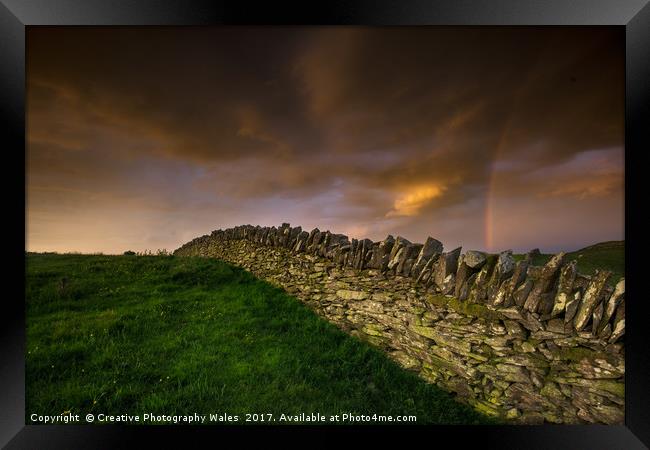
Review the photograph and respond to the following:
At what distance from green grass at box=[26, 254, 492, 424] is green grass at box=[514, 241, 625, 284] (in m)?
2.39

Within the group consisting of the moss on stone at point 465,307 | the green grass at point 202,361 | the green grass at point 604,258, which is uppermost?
the green grass at point 604,258

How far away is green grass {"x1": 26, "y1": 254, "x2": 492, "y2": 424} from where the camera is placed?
3.47 meters

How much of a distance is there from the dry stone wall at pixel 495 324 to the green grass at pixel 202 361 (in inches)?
15.0

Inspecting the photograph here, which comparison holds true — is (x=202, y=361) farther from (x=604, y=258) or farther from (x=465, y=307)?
(x=604, y=258)

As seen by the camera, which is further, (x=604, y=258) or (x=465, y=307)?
(x=465, y=307)

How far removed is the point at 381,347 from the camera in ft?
15.9

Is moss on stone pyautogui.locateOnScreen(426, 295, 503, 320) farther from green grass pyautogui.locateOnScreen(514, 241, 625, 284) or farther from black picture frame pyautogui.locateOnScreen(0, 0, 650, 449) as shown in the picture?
black picture frame pyautogui.locateOnScreen(0, 0, 650, 449)

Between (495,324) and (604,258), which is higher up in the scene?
(604,258)
